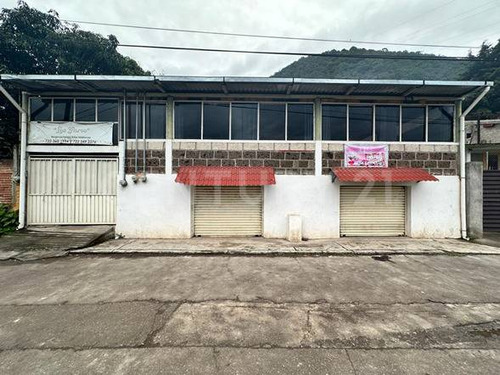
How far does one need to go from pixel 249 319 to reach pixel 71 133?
9198 mm

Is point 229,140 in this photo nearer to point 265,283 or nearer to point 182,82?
point 182,82

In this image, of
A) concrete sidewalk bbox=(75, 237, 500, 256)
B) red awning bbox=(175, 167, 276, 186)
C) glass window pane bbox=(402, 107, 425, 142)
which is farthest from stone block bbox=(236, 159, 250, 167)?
glass window pane bbox=(402, 107, 425, 142)

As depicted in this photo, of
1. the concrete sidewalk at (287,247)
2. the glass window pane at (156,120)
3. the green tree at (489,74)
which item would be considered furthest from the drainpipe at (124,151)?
the green tree at (489,74)

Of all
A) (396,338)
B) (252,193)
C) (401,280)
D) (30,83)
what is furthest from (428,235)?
(30,83)

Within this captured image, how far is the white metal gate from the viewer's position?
8.35m

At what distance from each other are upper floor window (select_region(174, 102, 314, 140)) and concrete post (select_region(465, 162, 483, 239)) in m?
6.17

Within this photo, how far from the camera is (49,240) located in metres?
7.17

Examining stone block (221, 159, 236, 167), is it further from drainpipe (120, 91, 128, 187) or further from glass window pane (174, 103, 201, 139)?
drainpipe (120, 91, 128, 187)

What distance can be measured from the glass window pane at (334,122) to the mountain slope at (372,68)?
2996cm

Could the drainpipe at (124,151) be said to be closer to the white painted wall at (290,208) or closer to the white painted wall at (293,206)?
the white painted wall at (290,208)

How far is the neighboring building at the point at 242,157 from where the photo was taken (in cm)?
835

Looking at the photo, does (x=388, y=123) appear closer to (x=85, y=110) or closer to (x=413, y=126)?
(x=413, y=126)

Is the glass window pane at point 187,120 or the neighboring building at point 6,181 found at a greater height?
the glass window pane at point 187,120

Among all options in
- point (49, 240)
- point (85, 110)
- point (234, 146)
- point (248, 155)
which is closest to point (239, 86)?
point (234, 146)
